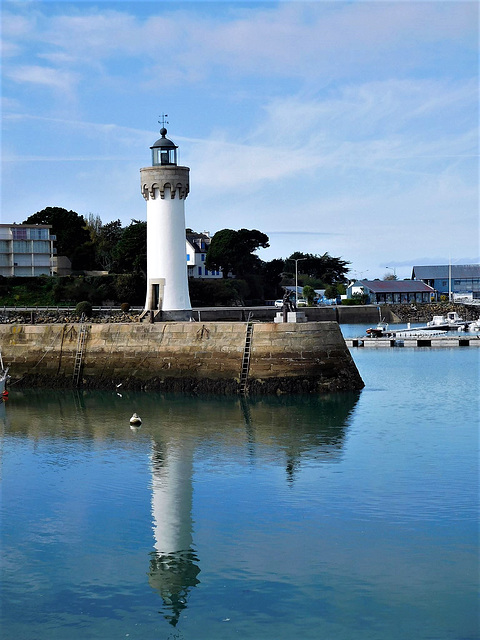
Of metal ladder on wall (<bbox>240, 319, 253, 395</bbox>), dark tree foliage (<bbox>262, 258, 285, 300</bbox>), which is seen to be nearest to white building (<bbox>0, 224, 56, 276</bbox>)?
dark tree foliage (<bbox>262, 258, 285, 300</bbox>)

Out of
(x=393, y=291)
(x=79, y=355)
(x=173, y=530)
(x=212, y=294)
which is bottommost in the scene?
(x=173, y=530)

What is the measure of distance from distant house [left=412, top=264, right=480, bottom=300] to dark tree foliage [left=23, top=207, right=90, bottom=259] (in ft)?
160

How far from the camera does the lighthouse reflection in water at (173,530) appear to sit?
12.5m

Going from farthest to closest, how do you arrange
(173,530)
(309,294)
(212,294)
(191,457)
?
(309,294) → (212,294) → (191,457) → (173,530)

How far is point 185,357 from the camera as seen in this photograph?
2959 centimetres

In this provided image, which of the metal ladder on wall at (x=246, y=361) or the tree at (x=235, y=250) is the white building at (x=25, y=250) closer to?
the tree at (x=235, y=250)

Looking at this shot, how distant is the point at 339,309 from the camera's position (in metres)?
85.6

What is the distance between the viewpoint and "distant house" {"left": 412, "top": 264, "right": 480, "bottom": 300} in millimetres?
113500

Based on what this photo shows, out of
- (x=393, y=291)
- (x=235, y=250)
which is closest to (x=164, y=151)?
(x=235, y=250)

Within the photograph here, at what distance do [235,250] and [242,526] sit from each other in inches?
2728

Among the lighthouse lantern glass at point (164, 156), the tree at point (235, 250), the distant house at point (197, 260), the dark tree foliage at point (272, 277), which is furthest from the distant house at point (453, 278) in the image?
the lighthouse lantern glass at point (164, 156)

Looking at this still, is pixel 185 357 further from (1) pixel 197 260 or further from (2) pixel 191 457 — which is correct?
(1) pixel 197 260

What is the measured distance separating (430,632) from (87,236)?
76.8 metres

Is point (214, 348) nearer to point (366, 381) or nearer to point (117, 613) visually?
point (366, 381)
